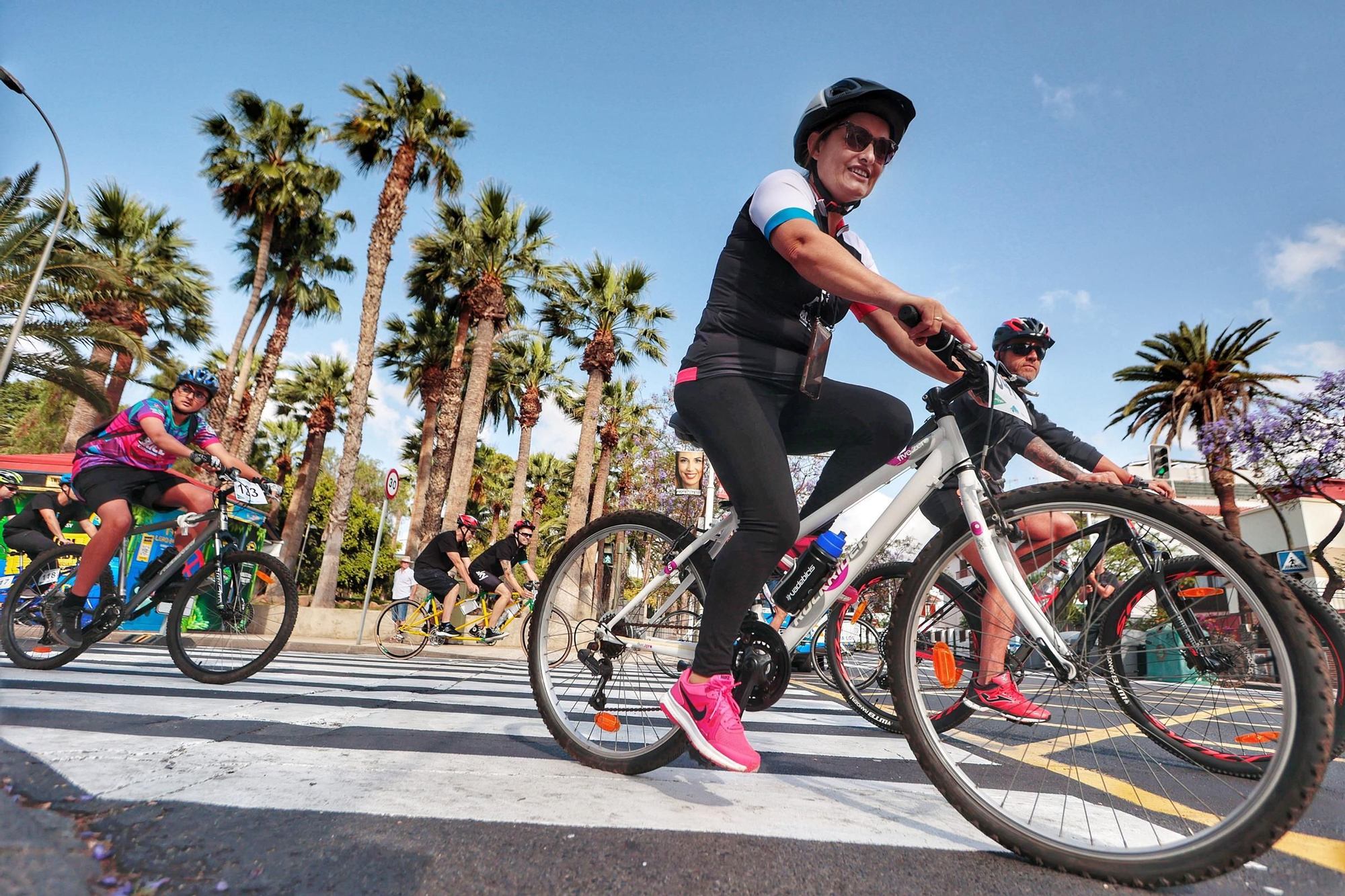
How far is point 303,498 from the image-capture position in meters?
26.8

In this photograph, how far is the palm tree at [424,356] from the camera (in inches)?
1040

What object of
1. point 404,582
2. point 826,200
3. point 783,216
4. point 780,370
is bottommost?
point 404,582

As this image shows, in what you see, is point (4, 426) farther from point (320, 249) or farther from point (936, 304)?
point (936, 304)

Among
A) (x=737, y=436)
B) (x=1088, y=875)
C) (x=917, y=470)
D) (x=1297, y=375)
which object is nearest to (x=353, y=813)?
(x=737, y=436)

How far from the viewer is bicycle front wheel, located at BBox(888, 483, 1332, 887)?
4.44 feet

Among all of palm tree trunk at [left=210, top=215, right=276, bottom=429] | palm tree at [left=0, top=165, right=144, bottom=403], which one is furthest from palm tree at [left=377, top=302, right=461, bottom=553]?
palm tree at [left=0, top=165, right=144, bottom=403]

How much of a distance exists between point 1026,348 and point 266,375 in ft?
Answer: 86.4

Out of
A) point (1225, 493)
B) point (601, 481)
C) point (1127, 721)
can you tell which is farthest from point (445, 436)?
point (1225, 493)

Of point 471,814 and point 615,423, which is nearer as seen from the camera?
point 471,814

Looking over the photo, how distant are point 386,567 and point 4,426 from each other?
20139mm

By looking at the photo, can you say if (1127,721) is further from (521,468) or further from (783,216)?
(521,468)

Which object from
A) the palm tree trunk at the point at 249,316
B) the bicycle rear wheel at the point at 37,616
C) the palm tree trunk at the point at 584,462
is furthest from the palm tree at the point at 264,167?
the bicycle rear wheel at the point at 37,616

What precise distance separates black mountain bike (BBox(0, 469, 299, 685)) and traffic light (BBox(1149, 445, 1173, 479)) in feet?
28.5

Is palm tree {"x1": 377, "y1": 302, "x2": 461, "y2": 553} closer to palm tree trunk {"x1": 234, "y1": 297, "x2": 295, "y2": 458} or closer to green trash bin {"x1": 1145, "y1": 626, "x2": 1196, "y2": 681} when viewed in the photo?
palm tree trunk {"x1": 234, "y1": 297, "x2": 295, "y2": 458}
